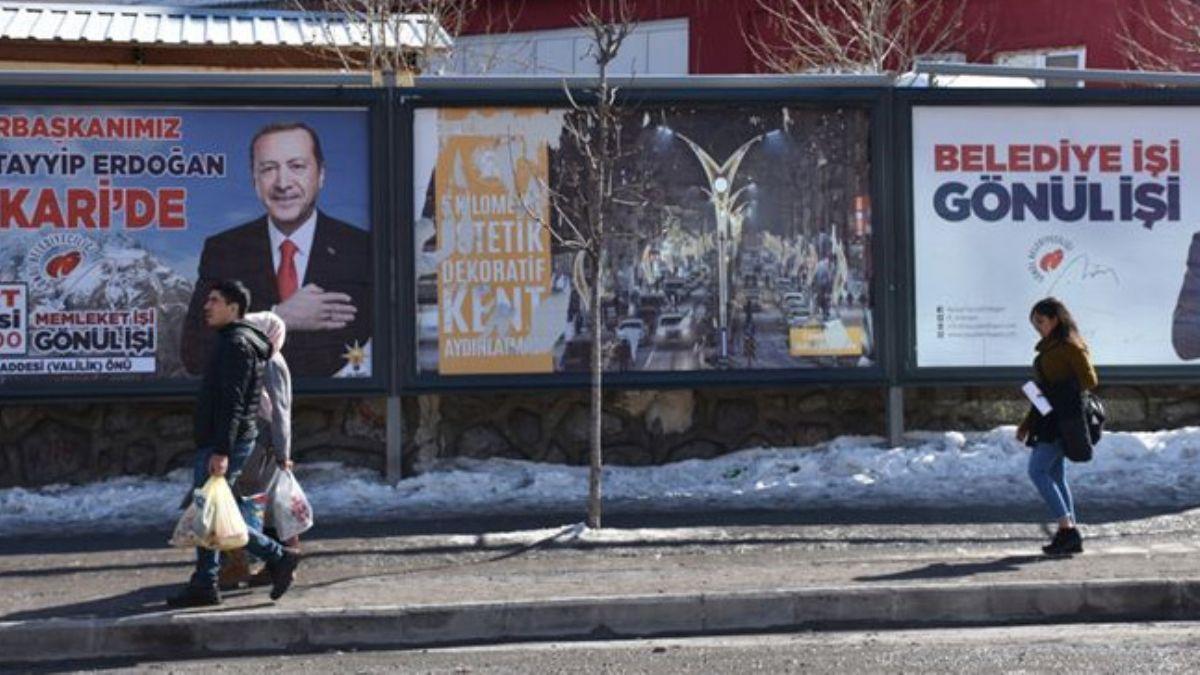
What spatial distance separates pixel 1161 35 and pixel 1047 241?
858 centimetres

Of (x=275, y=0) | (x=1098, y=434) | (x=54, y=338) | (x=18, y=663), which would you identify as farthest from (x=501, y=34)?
(x=18, y=663)

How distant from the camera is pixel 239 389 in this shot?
9008mm

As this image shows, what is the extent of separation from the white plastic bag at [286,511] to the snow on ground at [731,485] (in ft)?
8.45

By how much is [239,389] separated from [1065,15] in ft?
52.6

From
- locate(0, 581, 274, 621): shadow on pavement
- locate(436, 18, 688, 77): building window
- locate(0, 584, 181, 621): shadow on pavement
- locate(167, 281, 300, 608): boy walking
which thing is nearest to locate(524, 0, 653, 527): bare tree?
locate(167, 281, 300, 608): boy walking

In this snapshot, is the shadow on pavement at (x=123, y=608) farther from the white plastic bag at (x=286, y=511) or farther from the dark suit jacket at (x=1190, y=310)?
the dark suit jacket at (x=1190, y=310)

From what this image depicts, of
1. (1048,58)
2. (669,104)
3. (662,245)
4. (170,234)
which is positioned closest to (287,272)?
(170,234)

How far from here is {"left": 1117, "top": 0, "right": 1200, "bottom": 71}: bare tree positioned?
2048 cm

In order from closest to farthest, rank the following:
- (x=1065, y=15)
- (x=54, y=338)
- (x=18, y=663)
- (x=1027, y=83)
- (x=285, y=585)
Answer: (x=18, y=663), (x=285, y=585), (x=54, y=338), (x=1027, y=83), (x=1065, y=15)

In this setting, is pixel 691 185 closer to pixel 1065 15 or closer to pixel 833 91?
pixel 833 91

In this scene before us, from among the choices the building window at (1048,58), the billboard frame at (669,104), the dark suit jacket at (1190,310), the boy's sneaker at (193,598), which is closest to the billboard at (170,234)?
the billboard frame at (669,104)

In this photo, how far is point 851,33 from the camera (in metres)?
20.4

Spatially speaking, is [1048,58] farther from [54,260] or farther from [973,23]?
[54,260]

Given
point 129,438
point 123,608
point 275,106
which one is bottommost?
point 123,608
